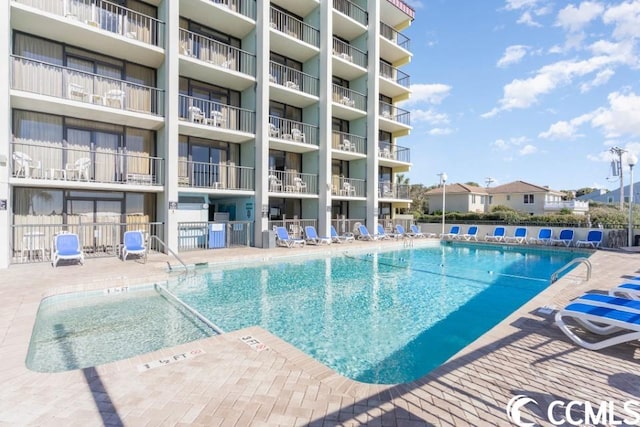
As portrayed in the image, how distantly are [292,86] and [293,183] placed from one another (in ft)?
17.0

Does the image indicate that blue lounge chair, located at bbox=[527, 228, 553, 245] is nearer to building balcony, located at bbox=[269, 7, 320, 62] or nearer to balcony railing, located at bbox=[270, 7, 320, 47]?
building balcony, located at bbox=[269, 7, 320, 62]

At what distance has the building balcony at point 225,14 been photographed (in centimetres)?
1359

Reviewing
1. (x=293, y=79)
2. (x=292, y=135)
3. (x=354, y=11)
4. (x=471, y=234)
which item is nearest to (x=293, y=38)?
(x=293, y=79)

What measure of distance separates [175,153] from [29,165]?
448cm

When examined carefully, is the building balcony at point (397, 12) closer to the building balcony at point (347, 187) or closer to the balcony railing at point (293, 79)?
the balcony railing at point (293, 79)

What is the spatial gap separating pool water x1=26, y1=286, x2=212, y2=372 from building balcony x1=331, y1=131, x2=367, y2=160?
13.8 meters

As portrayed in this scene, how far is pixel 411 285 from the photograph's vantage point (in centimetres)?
956

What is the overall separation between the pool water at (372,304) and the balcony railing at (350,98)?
11.2 m

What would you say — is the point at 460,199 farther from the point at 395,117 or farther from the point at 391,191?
the point at 395,117

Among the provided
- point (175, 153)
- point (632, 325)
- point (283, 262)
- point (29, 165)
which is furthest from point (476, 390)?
point (29, 165)

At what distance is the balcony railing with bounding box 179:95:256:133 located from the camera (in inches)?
549

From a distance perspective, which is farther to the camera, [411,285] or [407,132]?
[407,132]

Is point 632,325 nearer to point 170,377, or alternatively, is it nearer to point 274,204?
point 170,377

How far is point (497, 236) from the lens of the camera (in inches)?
801
